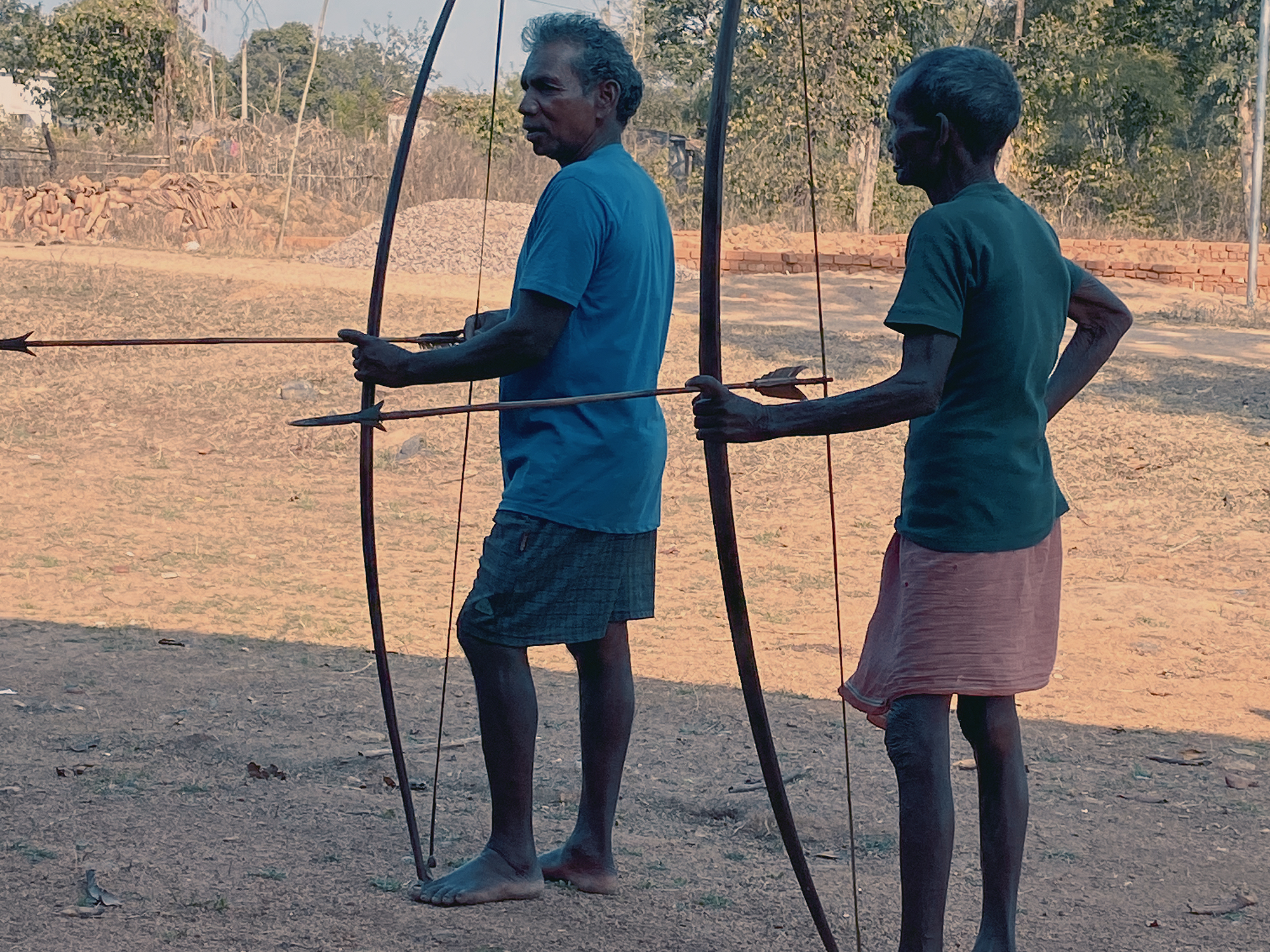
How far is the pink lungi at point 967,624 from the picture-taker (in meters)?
2.51

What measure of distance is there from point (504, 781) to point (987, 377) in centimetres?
131

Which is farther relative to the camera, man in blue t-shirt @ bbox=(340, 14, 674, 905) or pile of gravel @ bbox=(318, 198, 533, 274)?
pile of gravel @ bbox=(318, 198, 533, 274)

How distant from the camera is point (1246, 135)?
2494cm

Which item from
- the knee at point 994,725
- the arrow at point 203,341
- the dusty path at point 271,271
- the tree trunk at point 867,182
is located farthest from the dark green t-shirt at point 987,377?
the tree trunk at point 867,182

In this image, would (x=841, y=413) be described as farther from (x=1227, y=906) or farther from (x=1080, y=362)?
(x=1227, y=906)

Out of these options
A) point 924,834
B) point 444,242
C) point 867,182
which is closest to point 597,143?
point 924,834

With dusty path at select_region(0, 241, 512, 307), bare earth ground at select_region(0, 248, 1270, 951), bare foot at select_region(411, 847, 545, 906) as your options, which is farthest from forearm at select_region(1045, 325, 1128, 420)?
dusty path at select_region(0, 241, 512, 307)

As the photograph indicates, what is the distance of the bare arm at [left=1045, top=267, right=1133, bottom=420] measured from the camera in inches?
110

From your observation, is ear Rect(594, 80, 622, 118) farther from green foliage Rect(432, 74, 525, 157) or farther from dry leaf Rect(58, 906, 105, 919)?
green foliage Rect(432, 74, 525, 157)

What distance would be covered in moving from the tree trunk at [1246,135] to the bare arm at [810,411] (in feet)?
81.2

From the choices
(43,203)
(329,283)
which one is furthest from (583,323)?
(43,203)

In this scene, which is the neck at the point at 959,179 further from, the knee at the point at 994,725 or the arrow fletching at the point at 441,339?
the arrow fletching at the point at 441,339

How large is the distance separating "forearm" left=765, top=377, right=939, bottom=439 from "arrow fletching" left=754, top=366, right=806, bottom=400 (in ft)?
0.23

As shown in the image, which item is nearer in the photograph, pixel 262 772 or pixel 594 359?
pixel 594 359
